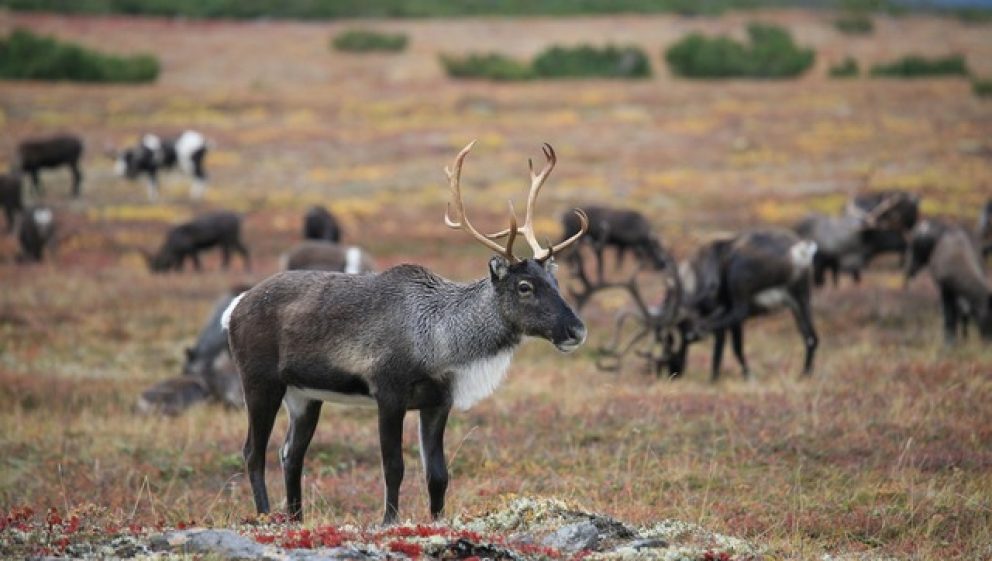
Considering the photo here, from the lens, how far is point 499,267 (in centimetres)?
857

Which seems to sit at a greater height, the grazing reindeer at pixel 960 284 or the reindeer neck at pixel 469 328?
the reindeer neck at pixel 469 328

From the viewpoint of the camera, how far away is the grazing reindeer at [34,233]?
2730cm

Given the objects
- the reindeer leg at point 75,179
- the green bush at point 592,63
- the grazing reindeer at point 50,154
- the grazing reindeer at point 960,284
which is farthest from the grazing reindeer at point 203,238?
the green bush at point 592,63

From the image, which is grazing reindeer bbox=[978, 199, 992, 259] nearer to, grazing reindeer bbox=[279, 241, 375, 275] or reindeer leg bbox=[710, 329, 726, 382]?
reindeer leg bbox=[710, 329, 726, 382]

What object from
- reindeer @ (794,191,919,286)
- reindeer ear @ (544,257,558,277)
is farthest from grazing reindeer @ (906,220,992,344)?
reindeer ear @ (544,257,558,277)

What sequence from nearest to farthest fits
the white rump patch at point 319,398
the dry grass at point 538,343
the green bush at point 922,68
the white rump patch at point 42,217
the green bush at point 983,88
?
the white rump patch at point 319,398, the dry grass at point 538,343, the white rump patch at point 42,217, the green bush at point 983,88, the green bush at point 922,68

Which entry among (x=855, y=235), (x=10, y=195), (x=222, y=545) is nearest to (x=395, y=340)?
(x=222, y=545)

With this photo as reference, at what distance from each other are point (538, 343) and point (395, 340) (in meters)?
10.8

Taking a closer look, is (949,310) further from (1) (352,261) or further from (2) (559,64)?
(2) (559,64)

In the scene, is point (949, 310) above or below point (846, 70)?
above

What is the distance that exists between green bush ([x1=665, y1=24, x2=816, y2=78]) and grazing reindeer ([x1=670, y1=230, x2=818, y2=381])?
49.3 meters

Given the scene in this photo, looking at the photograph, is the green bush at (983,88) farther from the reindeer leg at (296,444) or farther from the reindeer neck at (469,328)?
the reindeer leg at (296,444)

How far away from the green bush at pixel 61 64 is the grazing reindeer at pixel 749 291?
1862 inches

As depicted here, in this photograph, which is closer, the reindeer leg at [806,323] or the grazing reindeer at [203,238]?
the reindeer leg at [806,323]
